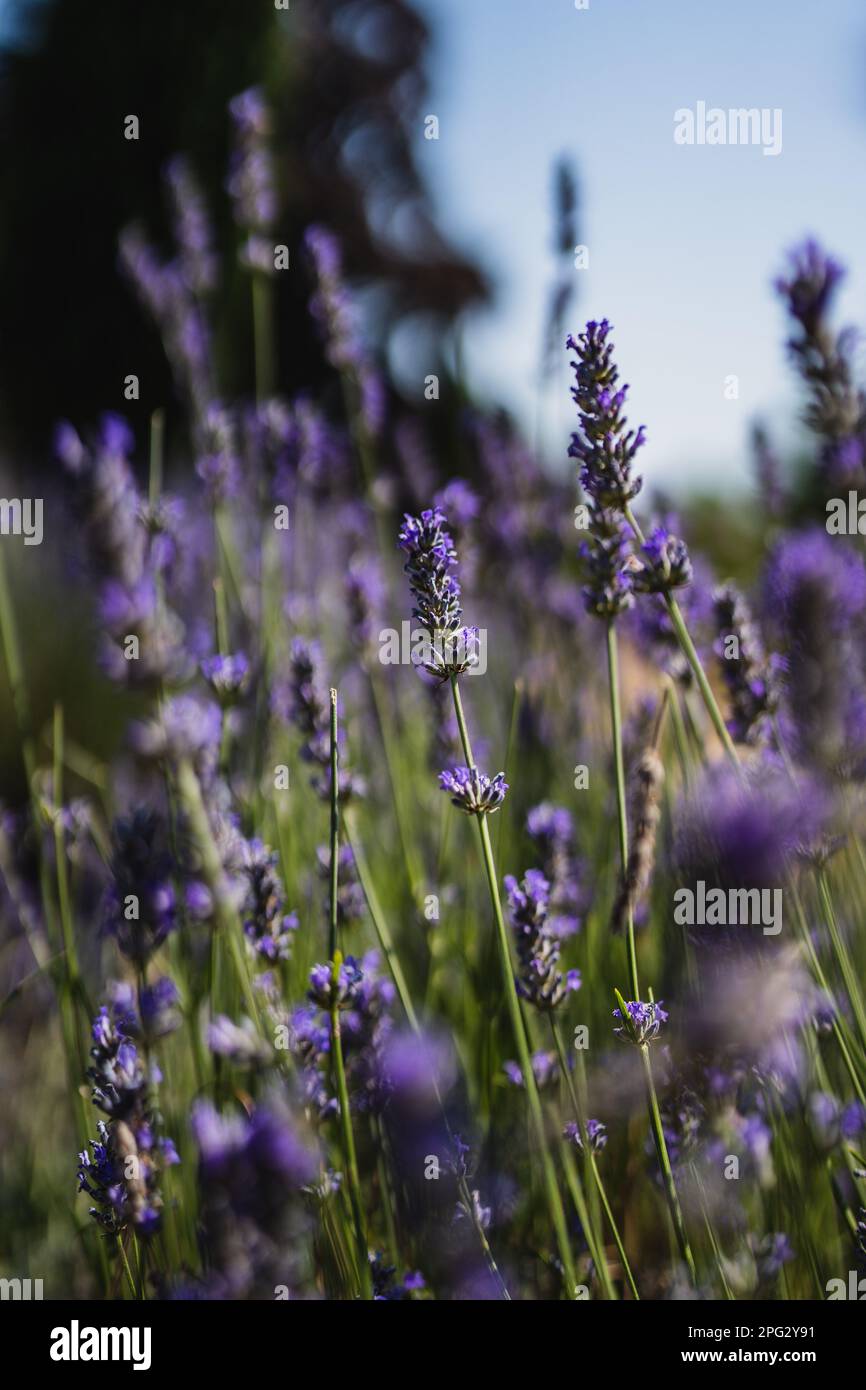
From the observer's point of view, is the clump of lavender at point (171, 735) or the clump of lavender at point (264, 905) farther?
the clump of lavender at point (264, 905)

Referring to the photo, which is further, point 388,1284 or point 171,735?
point 388,1284

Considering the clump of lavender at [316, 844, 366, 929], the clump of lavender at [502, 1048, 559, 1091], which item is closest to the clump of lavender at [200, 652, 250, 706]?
the clump of lavender at [316, 844, 366, 929]

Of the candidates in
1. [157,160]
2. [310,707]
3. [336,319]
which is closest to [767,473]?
[336,319]

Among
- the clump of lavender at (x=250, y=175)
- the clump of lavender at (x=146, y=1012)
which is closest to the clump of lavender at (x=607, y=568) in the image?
the clump of lavender at (x=146, y=1012)

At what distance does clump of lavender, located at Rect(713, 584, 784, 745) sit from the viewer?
1047 millimetres

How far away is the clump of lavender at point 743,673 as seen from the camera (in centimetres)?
105

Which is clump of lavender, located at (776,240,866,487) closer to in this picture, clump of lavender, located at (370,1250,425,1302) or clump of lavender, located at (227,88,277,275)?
clump of lavender, located at (370,1250,425,1302)

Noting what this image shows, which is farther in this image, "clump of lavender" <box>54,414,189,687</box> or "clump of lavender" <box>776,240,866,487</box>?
"clump of lavender" <box>776,240,866,487</box>

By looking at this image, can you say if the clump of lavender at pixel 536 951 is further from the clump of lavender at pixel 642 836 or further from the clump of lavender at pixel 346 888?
the clump of lavender at pixel 346 888

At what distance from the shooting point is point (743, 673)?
3.44 ft

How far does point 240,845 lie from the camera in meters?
1.14

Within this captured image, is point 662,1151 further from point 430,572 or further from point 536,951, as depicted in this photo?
point 430,572
